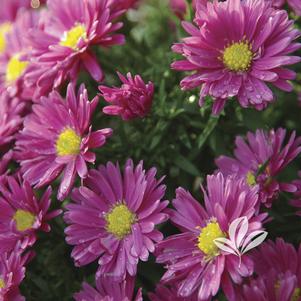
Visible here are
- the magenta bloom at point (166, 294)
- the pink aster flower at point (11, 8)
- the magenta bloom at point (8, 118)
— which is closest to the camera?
the magenta bloom at point (166, 294)

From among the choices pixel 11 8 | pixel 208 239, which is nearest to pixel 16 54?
pixel 11 8

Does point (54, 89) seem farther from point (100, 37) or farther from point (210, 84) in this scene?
point (210, 84)

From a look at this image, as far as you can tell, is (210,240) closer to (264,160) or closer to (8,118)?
(264,160)

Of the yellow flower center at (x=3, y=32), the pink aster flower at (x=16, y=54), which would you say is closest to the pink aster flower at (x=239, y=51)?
the pink aster flower at (x=16, y=54)

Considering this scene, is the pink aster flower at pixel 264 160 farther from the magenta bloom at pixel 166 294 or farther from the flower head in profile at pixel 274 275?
the magenta bloom at pixel 166 294

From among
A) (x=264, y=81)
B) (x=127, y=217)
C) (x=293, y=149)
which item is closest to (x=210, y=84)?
(x=264, y=81)

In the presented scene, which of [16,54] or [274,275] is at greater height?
[16,54]

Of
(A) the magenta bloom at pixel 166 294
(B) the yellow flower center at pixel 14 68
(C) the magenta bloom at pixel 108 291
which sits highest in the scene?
(B) the yellow flower center at pixel 14 68
